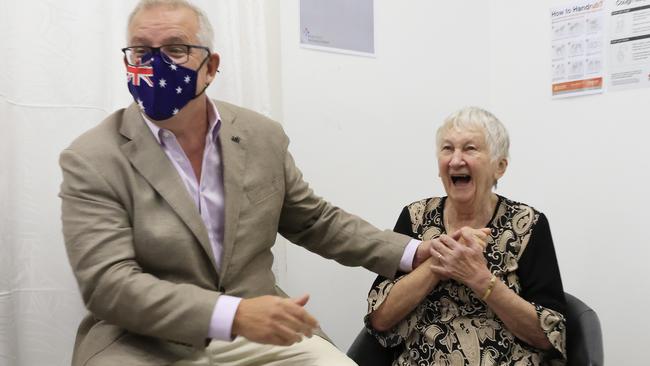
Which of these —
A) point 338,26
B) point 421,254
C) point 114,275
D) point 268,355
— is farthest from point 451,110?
point 114,275

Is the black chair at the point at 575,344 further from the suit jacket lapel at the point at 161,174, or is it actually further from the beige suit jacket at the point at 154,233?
the suit jacket lapel at the point at 161,174

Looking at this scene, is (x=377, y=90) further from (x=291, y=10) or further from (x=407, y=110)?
(x=291, y=10)

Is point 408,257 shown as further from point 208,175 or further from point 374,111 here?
point 374,111

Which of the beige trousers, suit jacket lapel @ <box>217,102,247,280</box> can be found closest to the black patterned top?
the beige trousers

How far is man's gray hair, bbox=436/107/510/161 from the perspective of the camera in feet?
6.45

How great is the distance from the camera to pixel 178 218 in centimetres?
150

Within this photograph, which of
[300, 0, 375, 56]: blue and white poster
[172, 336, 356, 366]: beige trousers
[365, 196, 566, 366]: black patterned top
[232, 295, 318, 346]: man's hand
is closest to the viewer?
[232, 295, 318, 346]: man's hand

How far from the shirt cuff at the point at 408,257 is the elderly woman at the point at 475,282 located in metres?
0.03

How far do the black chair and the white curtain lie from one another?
0.87 metres

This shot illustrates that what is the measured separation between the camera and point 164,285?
1362mm

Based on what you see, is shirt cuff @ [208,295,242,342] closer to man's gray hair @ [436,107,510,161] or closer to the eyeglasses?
→ the eyeglasses

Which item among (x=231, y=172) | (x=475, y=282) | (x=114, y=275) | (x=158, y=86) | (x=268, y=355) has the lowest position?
(x=268, y=355)

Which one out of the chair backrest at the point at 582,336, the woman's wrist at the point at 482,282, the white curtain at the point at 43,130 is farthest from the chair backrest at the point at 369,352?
the white curtain at the point at 43,130

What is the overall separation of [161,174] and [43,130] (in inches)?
20.3
